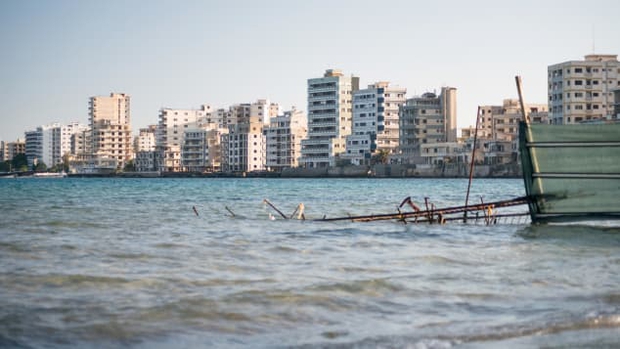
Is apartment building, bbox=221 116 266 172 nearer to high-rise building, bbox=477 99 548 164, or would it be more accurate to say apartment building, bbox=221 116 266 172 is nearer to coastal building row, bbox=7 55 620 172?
coastal building row, bbox=7 55 620 172

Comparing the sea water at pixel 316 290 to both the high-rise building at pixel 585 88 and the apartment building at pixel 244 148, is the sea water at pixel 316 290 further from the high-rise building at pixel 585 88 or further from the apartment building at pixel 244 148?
the apartment building at pixel 244 148

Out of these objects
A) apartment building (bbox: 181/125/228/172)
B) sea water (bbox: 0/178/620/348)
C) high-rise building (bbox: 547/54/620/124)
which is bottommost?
sea water (bbox: 0/178/620/348)

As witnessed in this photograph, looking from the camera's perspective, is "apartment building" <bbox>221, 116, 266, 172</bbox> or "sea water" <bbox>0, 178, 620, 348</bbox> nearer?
"sea water" <bbox>0, 178, 620, 348</bbox>

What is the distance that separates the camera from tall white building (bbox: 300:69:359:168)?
167 m

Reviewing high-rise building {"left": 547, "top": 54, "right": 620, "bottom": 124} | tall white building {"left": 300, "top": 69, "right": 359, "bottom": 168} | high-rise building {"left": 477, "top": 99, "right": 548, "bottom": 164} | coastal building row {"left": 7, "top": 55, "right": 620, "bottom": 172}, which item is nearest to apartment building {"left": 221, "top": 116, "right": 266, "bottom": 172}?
coastal building row {"left": 7, "top": 55, "right": 620, "bottom": 172}

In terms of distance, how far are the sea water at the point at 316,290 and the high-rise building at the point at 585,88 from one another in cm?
9330

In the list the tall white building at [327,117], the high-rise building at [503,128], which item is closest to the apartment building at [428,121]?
the high-rise building at [503,128]

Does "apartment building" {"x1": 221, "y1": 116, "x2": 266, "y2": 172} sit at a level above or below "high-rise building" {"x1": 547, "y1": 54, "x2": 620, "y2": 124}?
below

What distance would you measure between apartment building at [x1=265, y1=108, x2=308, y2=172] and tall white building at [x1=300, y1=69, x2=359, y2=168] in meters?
7.04

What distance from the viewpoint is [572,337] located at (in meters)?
9.58

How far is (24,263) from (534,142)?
1364cm

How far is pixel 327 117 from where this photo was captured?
170m

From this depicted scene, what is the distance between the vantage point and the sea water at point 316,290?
394 inches

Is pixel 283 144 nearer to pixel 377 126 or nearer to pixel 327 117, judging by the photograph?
pixel 327 117
